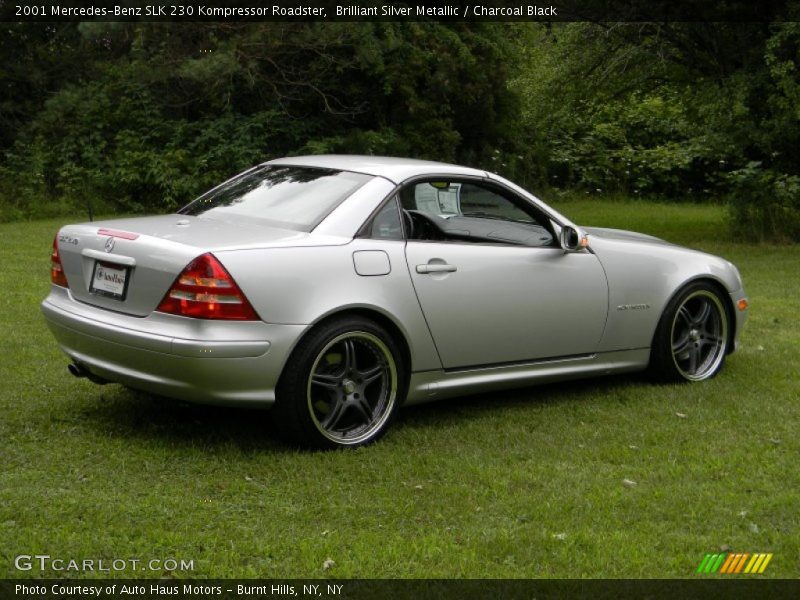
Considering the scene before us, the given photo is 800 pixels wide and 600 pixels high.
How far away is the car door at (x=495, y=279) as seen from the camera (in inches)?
245

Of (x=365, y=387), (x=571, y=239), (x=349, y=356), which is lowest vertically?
(x=365, y=387)

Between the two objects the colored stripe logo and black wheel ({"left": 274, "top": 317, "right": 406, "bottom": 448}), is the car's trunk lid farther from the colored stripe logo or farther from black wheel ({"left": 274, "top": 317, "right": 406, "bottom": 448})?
the colored stripe logo

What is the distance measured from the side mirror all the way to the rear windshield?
4.20 feet

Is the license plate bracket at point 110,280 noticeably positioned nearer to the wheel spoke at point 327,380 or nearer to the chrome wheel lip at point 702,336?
the wheel spoke at point 327,380

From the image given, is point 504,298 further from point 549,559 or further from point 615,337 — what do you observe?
point 549,559

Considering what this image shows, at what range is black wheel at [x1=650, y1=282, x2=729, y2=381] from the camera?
738cm

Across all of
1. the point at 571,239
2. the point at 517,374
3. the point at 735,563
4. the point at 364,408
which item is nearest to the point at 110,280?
the point at 364,408

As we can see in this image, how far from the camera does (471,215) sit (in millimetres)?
6730

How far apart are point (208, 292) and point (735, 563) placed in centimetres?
262

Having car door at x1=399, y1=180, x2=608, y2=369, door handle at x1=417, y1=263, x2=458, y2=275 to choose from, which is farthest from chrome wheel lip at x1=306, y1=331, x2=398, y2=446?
door handle at x1=417, y1=263, x2=458, y2=275

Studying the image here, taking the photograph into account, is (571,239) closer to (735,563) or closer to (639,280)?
(639,280)

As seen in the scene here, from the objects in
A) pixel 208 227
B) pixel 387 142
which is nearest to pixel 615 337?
pixel 208 227

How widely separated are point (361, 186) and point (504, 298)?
1027mm

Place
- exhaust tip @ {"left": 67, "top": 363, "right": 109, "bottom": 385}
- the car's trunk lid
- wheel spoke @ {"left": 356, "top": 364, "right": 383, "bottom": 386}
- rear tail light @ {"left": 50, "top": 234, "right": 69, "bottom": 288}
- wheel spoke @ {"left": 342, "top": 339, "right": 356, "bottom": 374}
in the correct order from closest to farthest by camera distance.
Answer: the car's trunk lid < wheel spoke @ {"left": 342, "top": 339, "right": 356, "bottom": 374} < wheel spoke @ {"left": 356, "top": 364, "right": 383, "bottom": 386} < exhaust tip @ {"left": 67, "top": 363, "right": 109, "bottom": 385} < rear tail light @ {"left": 50, "top": 234, "right": 69, "bottom": 288}
